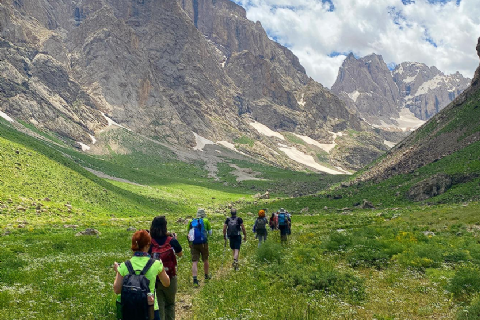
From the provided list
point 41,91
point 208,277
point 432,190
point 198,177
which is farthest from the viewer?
point 41,91

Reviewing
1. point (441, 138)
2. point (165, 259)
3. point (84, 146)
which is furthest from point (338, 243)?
point (84, 146)

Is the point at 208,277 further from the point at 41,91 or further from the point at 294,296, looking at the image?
the point at 41,91

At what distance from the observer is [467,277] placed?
11.9 m

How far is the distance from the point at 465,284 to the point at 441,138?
78.9m

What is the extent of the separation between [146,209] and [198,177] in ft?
357

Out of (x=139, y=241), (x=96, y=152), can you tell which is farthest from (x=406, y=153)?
(x=96, y=152)

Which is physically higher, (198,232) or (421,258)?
(198,232)

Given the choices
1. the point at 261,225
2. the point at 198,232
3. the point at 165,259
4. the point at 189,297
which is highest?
the point at 261,225

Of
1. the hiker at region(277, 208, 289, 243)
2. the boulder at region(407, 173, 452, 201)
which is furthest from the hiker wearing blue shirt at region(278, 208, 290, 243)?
the boulder at region(407, 173, 452, 201)

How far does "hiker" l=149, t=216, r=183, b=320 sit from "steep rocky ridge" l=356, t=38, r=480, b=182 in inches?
3084

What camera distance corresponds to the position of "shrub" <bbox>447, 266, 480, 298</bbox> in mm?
11508

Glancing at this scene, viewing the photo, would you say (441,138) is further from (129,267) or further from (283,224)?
(129,267)

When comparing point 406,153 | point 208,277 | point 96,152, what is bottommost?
point 208,277

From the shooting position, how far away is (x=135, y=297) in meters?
6.92
